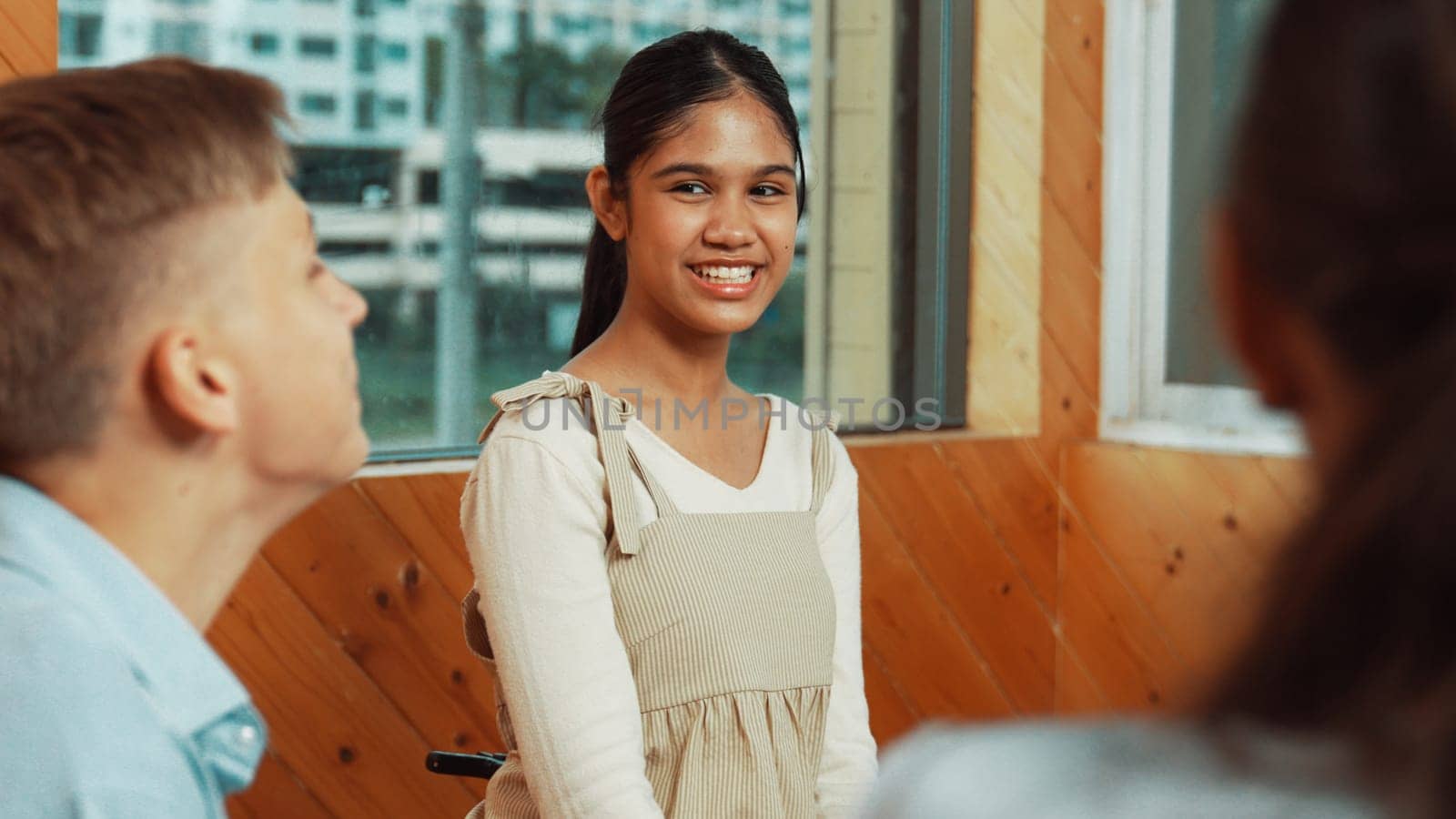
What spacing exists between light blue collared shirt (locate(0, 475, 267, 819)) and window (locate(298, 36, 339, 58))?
4.44 ft

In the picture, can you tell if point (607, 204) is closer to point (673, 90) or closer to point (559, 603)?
point (673, 90)

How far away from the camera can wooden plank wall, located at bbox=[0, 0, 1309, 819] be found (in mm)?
1930

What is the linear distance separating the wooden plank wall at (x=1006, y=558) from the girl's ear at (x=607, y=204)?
1.70 ft

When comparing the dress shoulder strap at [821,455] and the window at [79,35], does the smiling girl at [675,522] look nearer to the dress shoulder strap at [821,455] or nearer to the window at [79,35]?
the dress shoulder strap at [821,455]

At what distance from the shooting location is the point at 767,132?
1.61m

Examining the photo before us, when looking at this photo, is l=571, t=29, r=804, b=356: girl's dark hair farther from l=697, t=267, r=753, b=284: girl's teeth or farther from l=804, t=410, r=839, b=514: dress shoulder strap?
l=804, t=410, r=839, b=514: dress shoulder strap

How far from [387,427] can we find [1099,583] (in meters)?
1.31

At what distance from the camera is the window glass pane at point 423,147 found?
6.43 feet

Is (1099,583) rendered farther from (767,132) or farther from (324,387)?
(324,387)

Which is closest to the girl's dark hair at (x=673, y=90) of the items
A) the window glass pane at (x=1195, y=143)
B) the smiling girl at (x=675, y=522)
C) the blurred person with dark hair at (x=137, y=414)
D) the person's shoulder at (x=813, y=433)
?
the smiling girl at (x=675, y=522)

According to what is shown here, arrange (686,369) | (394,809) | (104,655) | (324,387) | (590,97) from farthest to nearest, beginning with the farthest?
(590,97)
(394,809)
(686,369)
(324,387)
(104,655)

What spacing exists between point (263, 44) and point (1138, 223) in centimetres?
157

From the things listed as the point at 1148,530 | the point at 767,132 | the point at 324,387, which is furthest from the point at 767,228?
the point at 1148,530

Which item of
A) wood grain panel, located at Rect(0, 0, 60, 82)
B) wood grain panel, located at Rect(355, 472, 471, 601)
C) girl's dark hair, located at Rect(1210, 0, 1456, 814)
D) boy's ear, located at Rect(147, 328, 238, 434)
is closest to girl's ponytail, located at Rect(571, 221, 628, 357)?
wood grain panel, located at Rect(355, 472, 471, 601)
